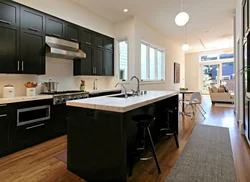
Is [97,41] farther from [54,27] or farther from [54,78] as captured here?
[54,78]

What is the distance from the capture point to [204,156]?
2.48 metres

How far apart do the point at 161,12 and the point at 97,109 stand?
4.53m

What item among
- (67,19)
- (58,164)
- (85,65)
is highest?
(67,19)

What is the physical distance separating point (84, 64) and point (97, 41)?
93 cm

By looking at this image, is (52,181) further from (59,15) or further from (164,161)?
(59,15)

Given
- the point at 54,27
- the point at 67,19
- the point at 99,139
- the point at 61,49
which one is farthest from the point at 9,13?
the point at 99,139

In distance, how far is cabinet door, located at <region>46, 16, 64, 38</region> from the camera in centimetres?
352

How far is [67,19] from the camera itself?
4.21 metres

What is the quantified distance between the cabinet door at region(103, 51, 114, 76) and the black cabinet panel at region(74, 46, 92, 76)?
676 mm

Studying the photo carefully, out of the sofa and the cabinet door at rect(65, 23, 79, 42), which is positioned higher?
the cabinet door at rect(65, 23, 79, 42)

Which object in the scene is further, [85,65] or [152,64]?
[152,64]

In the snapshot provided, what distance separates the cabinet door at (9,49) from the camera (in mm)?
2770

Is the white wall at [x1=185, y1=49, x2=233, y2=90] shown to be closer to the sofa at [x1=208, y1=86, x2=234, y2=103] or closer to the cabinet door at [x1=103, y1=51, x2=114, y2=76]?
the sofa at [x1=208, y1=86, x2=234, y2=103]

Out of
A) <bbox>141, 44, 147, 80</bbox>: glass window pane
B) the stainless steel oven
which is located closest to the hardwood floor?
the stainless steel oven
